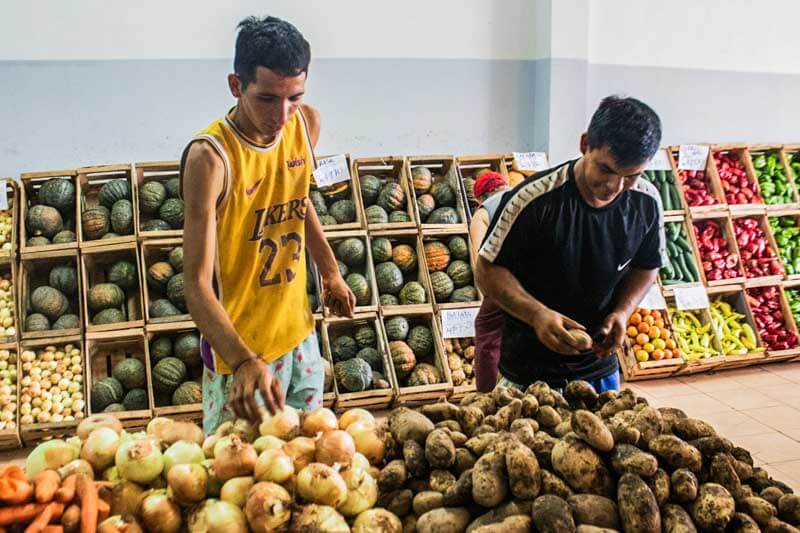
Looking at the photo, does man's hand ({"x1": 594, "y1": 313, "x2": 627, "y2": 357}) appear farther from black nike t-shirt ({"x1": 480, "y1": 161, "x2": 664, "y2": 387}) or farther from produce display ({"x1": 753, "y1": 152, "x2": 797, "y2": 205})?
produce display ({"x1": 753, "y1": 152, "x2": 797, "y2": 205})

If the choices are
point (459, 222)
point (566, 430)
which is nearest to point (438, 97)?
point (459, 222)

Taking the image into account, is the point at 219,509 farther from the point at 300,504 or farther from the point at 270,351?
the point at 270,351

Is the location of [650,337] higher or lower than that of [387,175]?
lower

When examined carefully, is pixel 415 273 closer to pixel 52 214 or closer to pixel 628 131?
pixel 52 214

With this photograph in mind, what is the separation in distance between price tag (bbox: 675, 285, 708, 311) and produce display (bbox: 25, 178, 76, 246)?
412 cm

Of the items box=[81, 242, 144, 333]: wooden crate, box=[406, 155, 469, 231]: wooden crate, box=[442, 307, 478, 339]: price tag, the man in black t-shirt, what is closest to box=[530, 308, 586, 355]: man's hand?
the man in black t-shirt

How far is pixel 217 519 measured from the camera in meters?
1.25

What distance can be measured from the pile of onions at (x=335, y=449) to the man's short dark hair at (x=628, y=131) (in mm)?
1058

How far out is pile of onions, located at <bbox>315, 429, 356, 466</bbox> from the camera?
1392 mm

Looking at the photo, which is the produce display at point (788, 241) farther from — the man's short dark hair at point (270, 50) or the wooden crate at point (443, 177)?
the man's short dark hair at point (270, 50)

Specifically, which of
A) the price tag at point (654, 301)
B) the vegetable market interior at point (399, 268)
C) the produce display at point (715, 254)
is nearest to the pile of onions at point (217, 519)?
the vegetable market interior at point (399, 268)

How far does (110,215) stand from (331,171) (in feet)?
4.62

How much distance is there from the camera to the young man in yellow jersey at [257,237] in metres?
1.67

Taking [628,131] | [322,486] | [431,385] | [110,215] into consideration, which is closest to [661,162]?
[431,385]
